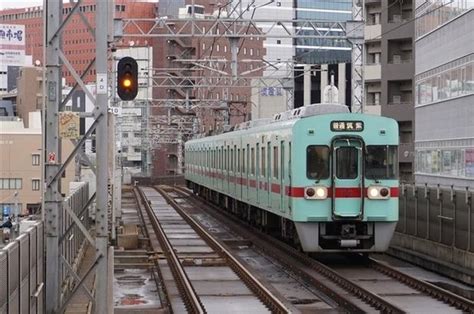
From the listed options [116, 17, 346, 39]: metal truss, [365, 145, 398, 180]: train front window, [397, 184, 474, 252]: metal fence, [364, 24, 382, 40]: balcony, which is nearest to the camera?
[397, 184, 474, 252]: metal fence

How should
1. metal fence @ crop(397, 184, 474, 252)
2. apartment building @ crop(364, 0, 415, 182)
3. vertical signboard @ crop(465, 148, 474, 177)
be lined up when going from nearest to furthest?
1. metal fence @ crop(397, 184, 474, 252)
2. vertical signboard @ crop(465, 148, 474, 177)
3. apartment building @ crop(364, 0, 415, 182)

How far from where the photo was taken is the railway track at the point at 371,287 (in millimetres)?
12172

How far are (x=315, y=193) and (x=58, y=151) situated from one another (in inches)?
286

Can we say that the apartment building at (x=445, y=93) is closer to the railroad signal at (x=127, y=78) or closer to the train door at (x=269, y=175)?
the train door at (x=269, y=175)

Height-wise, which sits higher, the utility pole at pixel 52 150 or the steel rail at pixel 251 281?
the utility pole at pixel 52 150

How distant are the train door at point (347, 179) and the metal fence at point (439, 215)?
184cm

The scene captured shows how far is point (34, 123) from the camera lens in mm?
42312

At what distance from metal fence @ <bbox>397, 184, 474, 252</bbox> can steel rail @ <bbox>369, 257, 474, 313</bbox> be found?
4.57ft

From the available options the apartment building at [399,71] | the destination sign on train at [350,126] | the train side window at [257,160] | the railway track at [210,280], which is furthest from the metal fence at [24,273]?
the apartment building at [399,71]

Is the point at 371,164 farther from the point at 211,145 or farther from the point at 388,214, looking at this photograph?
the point at 211,145

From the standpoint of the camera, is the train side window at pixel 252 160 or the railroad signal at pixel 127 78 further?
the train side window at pixel 252 160

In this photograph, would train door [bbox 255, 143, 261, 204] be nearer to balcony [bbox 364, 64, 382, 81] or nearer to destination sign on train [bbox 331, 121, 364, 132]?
destination sign on train [bbox 331, 121, 364, 132]

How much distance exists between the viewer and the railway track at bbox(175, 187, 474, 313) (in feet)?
39.9

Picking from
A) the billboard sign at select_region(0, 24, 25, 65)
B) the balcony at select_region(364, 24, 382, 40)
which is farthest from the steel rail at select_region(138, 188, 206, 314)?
the billboard sign at select_region(0, 24, 25, 65)
